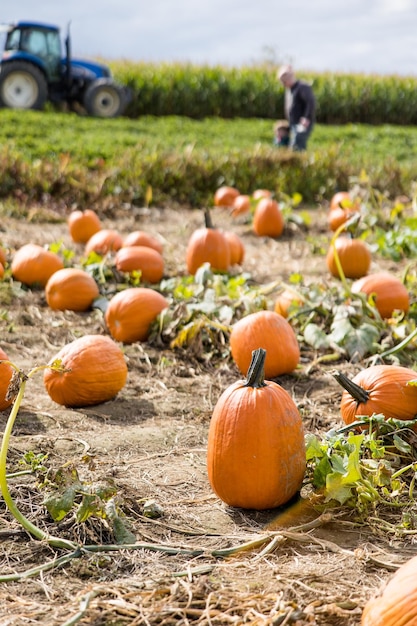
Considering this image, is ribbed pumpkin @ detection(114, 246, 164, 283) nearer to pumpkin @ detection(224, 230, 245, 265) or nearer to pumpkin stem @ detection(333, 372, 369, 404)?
pumpkin @ detection(224, 230, 245, 265)

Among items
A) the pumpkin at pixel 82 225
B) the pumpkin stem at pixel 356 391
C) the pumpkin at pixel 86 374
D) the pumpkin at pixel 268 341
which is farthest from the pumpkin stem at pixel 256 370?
the pumpkin at pixel 82 225

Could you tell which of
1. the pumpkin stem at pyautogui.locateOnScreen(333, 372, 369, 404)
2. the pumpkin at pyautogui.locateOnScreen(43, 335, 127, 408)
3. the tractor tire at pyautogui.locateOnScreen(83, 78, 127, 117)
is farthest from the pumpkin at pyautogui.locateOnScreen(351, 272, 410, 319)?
the tractor tire at pyautogui.locateOnScreen(83, 78, 127, 117)

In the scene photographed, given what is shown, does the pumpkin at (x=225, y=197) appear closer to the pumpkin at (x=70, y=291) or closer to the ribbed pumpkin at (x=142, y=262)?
the ribbed pumpkin at (x=142, y=262)

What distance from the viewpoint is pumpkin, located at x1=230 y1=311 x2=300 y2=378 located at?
4074mm

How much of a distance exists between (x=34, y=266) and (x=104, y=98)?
760 inches

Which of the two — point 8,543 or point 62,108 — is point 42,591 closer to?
point 8,543

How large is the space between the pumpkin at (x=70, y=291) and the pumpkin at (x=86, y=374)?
165 cm

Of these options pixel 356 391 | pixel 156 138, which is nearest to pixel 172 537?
pixel 356 391

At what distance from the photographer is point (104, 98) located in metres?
23.9

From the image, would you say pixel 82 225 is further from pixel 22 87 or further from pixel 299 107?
pixel 22 87

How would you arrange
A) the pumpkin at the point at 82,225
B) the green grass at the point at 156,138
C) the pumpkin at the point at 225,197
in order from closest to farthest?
the pumpkin at the point at 82,225 < the pumpkin at the point at 225,197 < the green grass at the point at 156,138

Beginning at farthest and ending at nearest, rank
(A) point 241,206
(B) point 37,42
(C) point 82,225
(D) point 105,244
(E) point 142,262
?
(B) point 37,42 < (A) point 241,206 < (C) point 82,225 < (D) point 105,244 < (E) point 142,262

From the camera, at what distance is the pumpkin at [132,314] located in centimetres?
475

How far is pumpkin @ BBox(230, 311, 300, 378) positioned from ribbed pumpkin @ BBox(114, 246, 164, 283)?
78.9 inches
